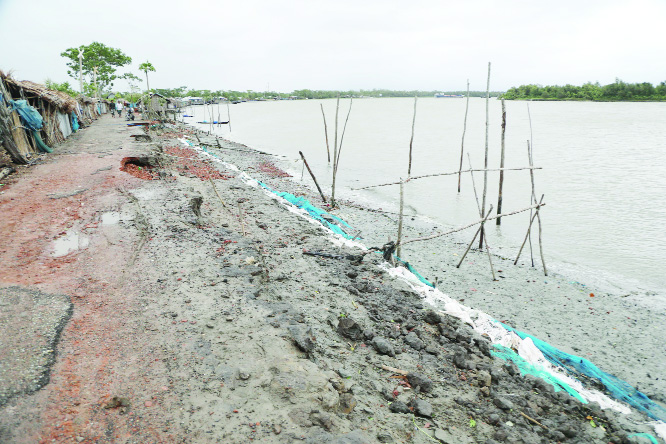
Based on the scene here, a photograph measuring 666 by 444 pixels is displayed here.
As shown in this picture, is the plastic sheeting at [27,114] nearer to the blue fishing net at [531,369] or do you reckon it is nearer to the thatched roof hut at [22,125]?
the thatched roof hut at [22,125]

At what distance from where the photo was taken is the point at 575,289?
21.5ft

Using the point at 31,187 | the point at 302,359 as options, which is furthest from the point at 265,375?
the point at 31,187

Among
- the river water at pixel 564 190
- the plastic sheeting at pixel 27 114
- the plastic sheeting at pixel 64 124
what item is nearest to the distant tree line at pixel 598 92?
the river water at pixel 564 190

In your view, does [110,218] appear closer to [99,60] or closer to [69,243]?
[69,243]

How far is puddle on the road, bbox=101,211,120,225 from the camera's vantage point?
6.26m

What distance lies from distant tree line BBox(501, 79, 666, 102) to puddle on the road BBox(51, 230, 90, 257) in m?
68.0

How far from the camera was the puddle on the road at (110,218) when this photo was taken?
6.26 meters

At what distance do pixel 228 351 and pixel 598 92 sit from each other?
85.6 m

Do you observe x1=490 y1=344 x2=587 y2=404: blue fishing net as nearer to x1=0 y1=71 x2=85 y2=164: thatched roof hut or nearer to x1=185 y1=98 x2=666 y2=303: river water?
Result: x1=185 y1=98 x2=666 y2=303: river water

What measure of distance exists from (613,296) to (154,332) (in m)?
7.25

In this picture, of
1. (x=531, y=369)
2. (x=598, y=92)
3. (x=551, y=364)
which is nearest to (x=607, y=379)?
(x=551, y=364)

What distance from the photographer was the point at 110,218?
6.43 meters

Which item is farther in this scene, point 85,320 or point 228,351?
point 85,320

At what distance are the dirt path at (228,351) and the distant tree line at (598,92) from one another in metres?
67.0
